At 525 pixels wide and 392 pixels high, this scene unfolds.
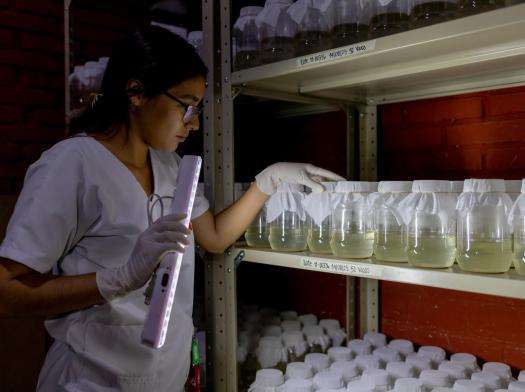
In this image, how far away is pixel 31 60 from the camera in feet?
9.29

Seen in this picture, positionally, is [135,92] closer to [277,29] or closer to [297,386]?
[277,29]

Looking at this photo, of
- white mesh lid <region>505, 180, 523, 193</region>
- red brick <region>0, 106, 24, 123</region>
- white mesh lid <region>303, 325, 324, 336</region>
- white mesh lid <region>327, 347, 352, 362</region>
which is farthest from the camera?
red brick <region>0, 106, 24, 123</region>

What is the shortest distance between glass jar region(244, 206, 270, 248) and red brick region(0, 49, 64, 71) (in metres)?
1.81

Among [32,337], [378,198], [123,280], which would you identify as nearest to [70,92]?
[32,337]

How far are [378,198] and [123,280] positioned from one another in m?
0.67

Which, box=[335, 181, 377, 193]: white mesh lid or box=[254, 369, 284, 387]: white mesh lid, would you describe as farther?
box=[254, 369, 284, 387]: white mesh lid

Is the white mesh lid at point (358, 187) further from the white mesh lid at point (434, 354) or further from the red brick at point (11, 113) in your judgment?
the red brick at point (11, 113)

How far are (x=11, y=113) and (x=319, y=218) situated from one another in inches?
81.8

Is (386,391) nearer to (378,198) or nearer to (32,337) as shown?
(378,198)

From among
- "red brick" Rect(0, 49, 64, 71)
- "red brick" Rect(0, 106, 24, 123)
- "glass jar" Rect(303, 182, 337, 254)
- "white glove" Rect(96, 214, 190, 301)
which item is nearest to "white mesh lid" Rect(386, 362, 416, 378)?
"glass jar" Rect(303, 182, 337, 254)

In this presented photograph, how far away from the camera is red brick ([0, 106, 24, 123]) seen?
108 inches

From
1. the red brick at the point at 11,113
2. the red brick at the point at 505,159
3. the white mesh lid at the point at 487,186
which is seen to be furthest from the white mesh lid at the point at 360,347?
the red brick at the point at 11,113

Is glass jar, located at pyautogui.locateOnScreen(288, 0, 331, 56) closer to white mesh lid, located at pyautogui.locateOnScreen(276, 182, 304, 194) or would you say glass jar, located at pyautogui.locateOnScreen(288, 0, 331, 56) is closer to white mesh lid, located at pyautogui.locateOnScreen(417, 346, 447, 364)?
white mesh lid, located at pyautogui.locateOnScreen(276, 182, 304, 194)

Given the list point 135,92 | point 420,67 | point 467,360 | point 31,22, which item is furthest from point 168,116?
point 31,22
